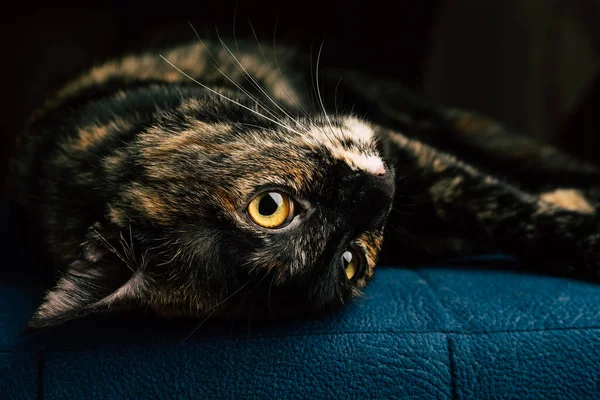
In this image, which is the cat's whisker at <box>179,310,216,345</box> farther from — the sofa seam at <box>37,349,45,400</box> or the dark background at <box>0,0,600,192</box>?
the dark background at <box>0,0,600,192</box>

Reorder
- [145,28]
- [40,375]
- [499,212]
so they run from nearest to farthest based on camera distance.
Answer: [40,375], [499,212], [145,28]

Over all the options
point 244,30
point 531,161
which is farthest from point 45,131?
point 531,161

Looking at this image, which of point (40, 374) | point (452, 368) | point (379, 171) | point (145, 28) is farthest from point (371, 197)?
point (145, 28)

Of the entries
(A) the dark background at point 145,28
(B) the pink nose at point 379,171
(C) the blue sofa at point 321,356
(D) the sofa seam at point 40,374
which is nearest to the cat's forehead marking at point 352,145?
(B) the pink nose at point 379,171

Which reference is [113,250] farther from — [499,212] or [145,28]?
[145,28]

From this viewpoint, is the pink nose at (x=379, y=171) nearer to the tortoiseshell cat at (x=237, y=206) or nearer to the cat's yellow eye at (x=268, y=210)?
the tortoiseshell cat at (x=237, y=206)

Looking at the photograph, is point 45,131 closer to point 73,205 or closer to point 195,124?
point 73,205
